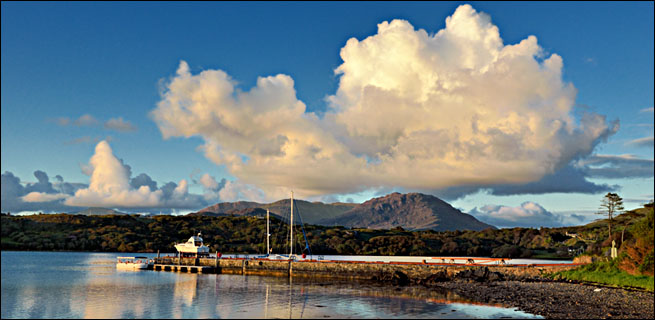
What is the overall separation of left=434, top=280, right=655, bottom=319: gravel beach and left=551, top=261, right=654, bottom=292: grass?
2.11m

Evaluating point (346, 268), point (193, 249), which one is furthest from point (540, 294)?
point (193, 249)

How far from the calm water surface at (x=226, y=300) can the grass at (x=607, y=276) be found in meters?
17.0

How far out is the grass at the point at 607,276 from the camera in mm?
50184

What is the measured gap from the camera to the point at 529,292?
53562mm

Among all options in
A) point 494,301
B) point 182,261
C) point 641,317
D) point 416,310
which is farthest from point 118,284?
point 641,317

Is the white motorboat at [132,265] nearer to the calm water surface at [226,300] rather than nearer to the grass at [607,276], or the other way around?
the calm water surface at [226,300]

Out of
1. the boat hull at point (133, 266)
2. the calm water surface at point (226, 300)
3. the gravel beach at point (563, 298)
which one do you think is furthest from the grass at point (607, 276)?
the boat hull at point (133, 266)

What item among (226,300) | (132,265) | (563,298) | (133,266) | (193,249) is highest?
(193,249)

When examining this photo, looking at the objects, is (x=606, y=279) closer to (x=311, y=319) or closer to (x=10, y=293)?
(x=311, y=319)

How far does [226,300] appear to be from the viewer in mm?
51812

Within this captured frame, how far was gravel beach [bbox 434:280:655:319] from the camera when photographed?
130 feet

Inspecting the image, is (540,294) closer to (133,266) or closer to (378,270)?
(378,270)

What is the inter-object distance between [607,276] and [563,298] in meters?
12.3

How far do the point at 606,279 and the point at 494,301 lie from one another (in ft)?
53.0
